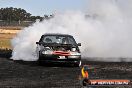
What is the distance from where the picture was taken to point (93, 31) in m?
31.8

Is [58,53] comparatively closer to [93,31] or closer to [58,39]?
[58,39]

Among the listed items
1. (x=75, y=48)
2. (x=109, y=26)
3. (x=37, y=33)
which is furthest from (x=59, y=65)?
(x=109, y=26)

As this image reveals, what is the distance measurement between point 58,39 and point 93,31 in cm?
879

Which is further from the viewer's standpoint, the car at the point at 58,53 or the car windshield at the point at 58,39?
the car windshield at the point at 58,39

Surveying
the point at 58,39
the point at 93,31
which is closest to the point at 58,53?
the point at 58,39

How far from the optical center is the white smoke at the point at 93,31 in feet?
97.0

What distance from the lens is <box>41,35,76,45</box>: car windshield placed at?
2290 cm

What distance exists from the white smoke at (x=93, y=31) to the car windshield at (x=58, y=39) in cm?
444

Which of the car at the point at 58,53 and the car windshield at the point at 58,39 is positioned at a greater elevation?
the car windshield at the point at 58,39

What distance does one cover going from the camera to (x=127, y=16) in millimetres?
33562

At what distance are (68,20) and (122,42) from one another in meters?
3.91

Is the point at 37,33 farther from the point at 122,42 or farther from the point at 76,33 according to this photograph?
the point at 122,42

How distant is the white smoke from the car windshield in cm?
444

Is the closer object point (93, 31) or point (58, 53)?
point (58, 53)
